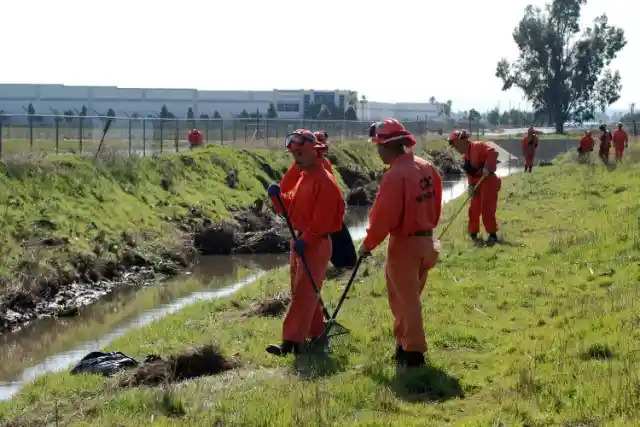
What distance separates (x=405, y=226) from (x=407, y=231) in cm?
5

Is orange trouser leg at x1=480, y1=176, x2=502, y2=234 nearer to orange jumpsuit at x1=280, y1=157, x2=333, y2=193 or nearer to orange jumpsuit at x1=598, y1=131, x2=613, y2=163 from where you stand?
orange jumpsuit at x1=280, y1=157, x2=333, y2=193

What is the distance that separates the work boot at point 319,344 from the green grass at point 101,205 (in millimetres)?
7674

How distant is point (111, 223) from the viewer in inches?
806

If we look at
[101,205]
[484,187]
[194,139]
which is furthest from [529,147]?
[484,187]

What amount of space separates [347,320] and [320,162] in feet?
6.63

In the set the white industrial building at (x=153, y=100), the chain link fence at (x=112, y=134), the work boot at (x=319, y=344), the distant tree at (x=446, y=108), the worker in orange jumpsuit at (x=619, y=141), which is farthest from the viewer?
the distant tree at (x=446, y=108)

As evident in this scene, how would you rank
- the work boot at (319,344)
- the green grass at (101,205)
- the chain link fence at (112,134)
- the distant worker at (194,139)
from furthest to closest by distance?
the distant worker at (194,139), the chain link fence at (112,134), the green grass at (101,205), the work boot at (319,344)

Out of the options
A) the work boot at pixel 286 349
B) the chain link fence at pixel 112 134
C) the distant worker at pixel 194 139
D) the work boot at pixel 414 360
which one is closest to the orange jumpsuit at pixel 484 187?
the work boot at pixel 286 349

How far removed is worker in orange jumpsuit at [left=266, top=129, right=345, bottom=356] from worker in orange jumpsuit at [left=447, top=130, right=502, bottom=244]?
690 centimetres

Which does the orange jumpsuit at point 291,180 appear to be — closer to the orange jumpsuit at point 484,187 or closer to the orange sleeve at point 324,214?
the orange sleeve at point 324,214

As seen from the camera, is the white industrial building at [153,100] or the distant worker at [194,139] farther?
the white industrial building at [153,100]

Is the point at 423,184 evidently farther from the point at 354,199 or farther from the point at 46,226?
the point at 354,199

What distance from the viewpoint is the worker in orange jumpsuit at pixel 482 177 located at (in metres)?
15.5

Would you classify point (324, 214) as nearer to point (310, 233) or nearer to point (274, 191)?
point (310, 233)
